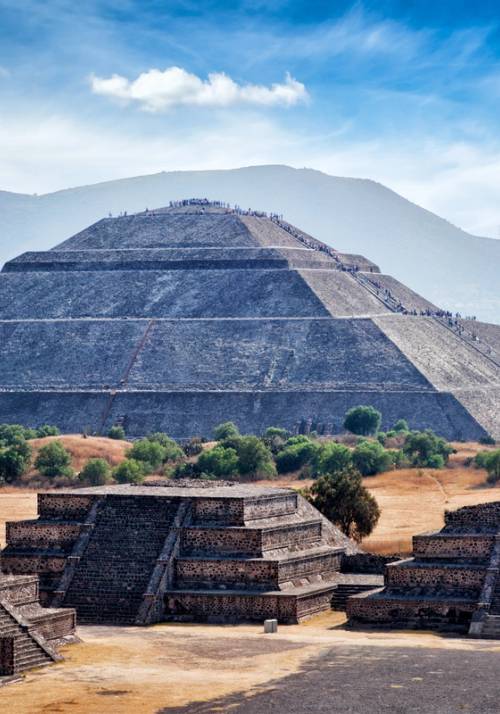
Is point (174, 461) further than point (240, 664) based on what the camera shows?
Yes

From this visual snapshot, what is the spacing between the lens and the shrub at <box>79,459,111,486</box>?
85.5 meters

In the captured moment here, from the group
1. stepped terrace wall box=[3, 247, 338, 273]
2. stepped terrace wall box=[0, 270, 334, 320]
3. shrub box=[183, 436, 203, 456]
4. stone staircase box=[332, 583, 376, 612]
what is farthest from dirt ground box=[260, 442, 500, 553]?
stepped terrace wall box=[3, 247, 338, 273]

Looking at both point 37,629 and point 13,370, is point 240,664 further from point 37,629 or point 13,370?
point 13,370

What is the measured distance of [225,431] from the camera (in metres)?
112

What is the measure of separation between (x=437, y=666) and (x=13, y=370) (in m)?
99.9

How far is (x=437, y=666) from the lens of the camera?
38812mm

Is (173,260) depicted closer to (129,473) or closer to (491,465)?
(491,465)

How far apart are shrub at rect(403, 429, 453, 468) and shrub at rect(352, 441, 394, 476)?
341 cm

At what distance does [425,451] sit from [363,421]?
1895cm

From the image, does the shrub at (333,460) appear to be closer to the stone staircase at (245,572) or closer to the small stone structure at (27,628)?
the stone staircase at (245,572)

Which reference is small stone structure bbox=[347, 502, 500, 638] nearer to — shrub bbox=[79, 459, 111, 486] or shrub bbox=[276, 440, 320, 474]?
shrub bbox=[79, 459, 111, 486]

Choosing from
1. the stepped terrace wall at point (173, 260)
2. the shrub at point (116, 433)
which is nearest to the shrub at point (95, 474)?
the shrub at point (116, 433)

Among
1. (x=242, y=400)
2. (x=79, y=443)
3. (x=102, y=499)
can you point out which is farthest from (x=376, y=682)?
(x=242, y=400)

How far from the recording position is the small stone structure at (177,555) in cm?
4731
